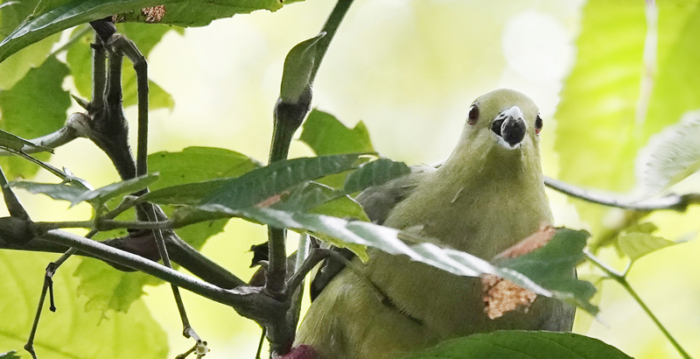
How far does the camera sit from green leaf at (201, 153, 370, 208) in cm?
52

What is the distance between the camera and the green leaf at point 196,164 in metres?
1.05

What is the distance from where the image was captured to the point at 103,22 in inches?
30.6

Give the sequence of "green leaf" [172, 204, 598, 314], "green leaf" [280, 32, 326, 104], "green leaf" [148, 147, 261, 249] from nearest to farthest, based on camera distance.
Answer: "green leaf" [172, 204, 598, 314] < "green leaf" [280, 32, 326, 104] < "green leaf" [148, 147, 261, 249]

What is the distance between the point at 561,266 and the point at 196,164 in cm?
70

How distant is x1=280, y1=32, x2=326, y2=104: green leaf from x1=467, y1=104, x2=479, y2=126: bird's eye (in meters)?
0.50

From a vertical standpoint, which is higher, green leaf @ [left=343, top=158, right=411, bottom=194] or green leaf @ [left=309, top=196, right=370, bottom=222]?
green leaf @ [left=343, top=158, right=411, bottom=194]

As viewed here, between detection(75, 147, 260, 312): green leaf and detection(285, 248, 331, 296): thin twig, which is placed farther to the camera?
detection(75, 147, 260, 312): green leaf

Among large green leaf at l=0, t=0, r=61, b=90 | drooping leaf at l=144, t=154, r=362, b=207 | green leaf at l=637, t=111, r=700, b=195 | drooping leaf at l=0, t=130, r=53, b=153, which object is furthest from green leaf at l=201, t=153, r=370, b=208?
large green leaf at l=0, t=0, r=61, b=90

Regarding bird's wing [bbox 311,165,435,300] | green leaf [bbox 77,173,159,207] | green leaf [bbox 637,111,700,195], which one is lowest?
bird's wing [bbox 311,165,435,300]

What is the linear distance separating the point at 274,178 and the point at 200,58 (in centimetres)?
203

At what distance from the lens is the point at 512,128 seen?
107cm

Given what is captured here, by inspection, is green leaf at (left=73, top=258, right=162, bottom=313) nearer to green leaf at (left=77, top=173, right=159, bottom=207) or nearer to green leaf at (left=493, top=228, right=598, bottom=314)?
green leaf at (left=77, top=173, right=159, bottom=207)

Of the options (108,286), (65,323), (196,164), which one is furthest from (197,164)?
(65,323)

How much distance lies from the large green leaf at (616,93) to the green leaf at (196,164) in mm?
583
